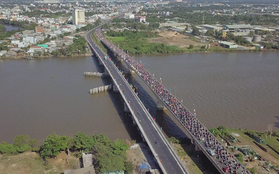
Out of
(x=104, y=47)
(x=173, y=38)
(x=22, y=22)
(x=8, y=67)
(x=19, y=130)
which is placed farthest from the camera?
(x=22, y=22)

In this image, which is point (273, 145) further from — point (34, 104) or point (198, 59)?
point (198, 59)

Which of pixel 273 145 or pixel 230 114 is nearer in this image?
pixel 273 145

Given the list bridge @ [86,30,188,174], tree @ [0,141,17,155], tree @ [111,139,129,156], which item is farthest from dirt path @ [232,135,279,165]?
tree @ [0,141,17,155]

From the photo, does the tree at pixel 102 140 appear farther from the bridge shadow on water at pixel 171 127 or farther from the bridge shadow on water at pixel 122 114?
the bridge shadow on water at pixel 171 127

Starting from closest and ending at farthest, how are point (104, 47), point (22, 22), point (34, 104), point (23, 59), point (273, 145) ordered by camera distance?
point (273, 145), point (34, 104), point (23, 59), point (104, 47), point (22, 22)

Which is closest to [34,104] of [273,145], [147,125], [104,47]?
[147,125]

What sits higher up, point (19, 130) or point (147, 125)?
point (147, 125)

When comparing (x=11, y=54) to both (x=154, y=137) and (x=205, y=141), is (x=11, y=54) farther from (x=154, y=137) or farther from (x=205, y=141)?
(x=205, y=141)
